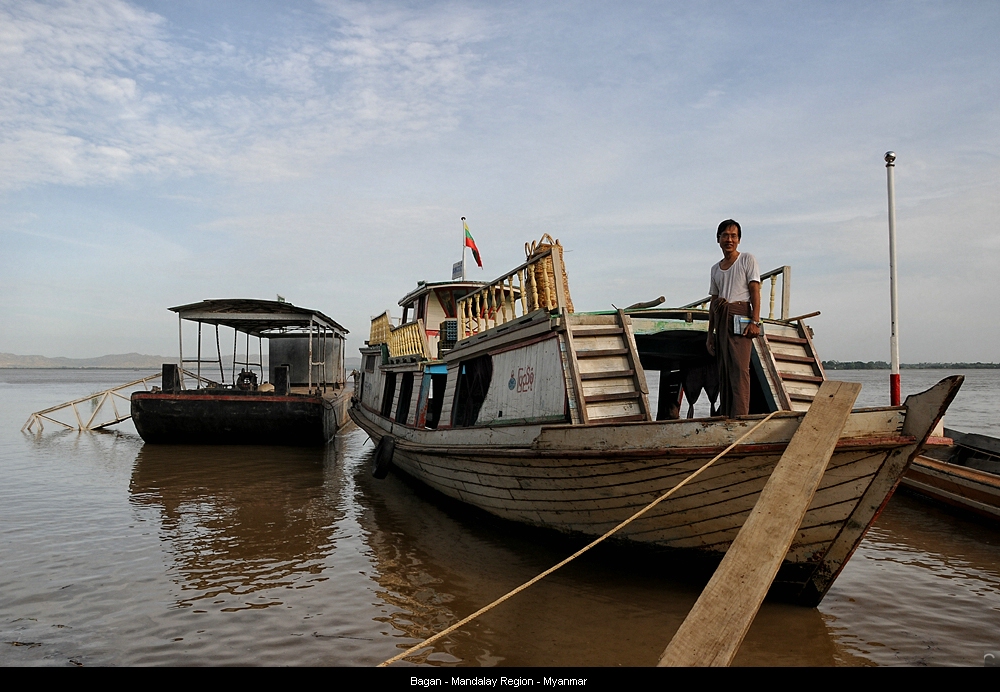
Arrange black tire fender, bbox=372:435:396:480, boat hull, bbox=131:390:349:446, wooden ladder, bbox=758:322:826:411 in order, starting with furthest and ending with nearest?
boat hull, bbox=131:390:349:446 → black tire fender, bbox=372:435:396:480 → wooden ladder, bbox=758:322:826:411

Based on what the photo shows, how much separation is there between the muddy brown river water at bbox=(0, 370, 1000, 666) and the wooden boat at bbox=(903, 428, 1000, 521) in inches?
→ 11.2

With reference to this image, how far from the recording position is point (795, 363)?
7082mm

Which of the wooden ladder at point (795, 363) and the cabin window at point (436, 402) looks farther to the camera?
the cabin window at point (436, 402)

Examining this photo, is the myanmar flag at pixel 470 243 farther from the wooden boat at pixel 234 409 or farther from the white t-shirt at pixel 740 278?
the white t-shirt at pixel 740 278

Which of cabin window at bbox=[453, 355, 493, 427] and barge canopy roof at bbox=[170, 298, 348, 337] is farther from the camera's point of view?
barge canopy roof at bbox=[170, 298, 348, 337]

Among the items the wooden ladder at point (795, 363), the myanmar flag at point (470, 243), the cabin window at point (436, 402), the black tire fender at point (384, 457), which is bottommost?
the black tire fender at point (384, 457)

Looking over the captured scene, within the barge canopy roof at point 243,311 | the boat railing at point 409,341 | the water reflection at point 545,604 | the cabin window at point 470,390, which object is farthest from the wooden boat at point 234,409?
the water reflection at point 545,604

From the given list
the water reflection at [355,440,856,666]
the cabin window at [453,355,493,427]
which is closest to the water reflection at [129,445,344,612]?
the water reflection at [355,440,856,666]

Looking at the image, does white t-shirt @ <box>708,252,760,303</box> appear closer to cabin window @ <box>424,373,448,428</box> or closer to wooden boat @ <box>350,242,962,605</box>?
wooden boat @ <box>350,242,962,605</box>

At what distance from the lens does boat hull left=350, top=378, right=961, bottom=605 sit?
4.61 metres

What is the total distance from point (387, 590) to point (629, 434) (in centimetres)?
273

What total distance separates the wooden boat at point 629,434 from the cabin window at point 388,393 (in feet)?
11.5

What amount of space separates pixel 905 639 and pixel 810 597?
0.70 meters

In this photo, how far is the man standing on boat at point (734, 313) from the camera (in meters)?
5.89
